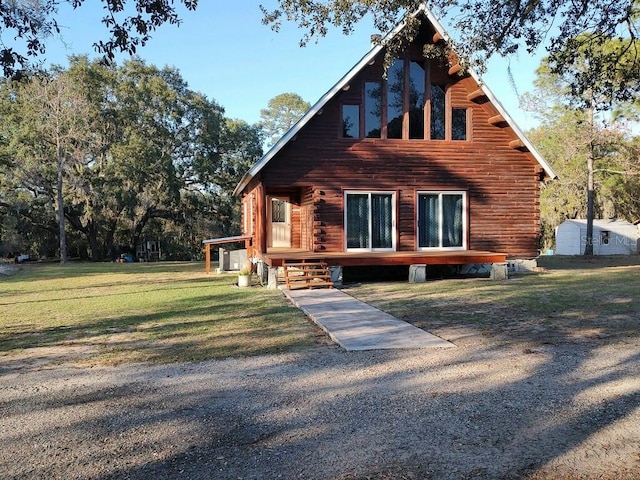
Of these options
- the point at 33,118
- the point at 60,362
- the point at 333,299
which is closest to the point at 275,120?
the point at 33,118

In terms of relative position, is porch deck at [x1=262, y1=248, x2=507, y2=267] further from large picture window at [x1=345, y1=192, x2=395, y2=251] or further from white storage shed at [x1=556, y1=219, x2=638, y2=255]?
white storage shed at [x1=556, y1=219, x2=638, y2=255]

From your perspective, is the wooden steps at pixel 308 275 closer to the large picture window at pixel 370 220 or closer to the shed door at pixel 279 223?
the large picture window at pixel 370 220

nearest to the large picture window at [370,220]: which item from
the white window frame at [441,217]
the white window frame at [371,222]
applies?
the white window frame at [371,222]

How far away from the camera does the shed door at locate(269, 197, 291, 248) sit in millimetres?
21320

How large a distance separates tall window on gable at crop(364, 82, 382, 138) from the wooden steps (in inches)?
171

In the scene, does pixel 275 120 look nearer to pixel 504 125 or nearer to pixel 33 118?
pixel 33 118

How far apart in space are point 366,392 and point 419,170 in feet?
38.1

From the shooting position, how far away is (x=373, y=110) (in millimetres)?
15492

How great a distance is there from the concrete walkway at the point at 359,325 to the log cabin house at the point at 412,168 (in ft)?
13.8

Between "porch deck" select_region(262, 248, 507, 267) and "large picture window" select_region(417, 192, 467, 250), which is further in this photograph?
"large picture window" select_region(417, 192, 467, 250)

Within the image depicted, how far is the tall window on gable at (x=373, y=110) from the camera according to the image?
15383 millimetres

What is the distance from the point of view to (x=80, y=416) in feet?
13.8

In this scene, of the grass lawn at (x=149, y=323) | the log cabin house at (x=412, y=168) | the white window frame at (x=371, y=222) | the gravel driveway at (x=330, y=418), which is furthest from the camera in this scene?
the white window frame at (x=371, y=222)

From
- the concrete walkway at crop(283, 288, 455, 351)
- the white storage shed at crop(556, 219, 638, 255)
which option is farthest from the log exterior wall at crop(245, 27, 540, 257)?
the white storage shed at crop(556, 219, 638, 255)
